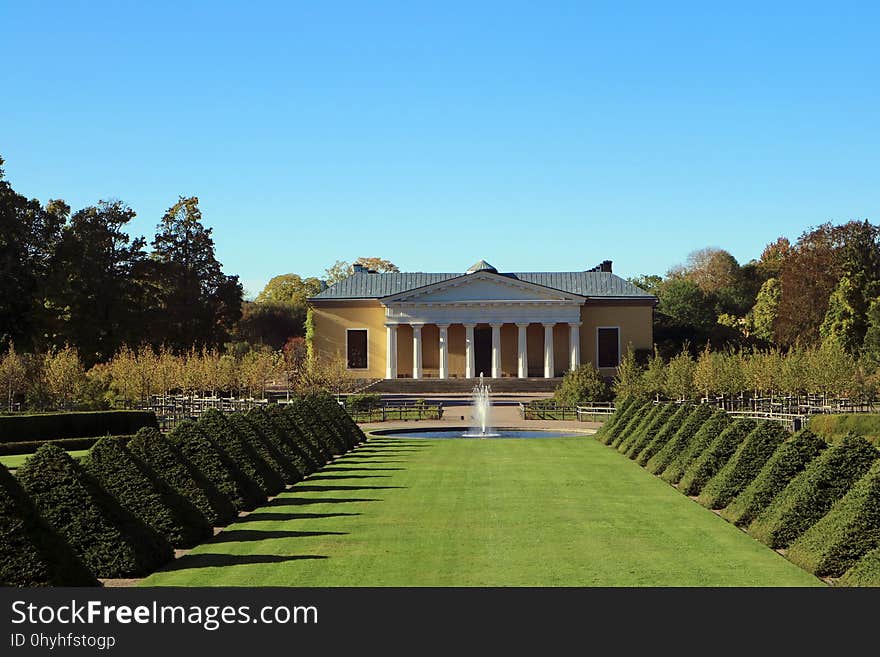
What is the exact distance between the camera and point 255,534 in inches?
707

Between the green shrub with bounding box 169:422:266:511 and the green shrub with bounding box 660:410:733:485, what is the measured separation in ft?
31.6

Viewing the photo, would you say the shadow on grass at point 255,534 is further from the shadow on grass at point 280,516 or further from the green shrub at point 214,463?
the green shrub at point 214,463

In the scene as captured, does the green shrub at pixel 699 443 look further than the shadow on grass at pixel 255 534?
Yes

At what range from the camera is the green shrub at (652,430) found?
106 ft

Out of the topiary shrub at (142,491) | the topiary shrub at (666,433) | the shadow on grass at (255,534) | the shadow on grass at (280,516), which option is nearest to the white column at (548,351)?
the topiary shrub at (666,433)

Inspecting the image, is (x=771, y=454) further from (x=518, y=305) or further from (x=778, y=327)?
(x=518, y=305)

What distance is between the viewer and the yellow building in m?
93.2

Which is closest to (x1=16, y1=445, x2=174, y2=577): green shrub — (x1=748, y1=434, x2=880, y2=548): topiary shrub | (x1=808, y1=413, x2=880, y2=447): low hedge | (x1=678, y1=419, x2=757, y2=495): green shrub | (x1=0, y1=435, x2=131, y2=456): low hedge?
(x1=748, y1=434, x2=880, y2=548): topiary shrub

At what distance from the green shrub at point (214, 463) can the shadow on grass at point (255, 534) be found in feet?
7.17

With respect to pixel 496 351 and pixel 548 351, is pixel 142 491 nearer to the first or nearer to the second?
pixel 496 351

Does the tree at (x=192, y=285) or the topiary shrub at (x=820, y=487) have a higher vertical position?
the tree at (x=192, y=285)

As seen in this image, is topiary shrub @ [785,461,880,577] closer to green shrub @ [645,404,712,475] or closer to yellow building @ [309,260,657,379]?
green shrub @ [645,404,712,475]

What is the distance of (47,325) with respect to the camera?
66250 mm
